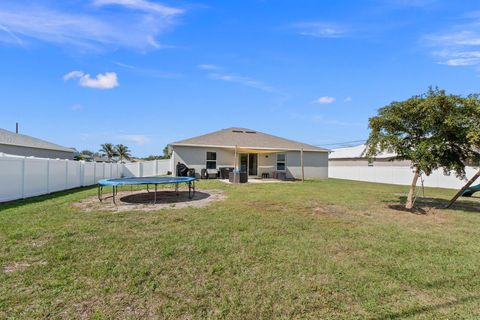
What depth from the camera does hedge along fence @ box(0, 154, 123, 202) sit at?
9508mm

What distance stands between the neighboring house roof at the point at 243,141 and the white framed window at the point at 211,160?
887 millimetres

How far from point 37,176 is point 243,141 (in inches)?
600

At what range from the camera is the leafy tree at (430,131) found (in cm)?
814

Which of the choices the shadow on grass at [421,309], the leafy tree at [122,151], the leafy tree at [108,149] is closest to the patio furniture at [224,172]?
the shadow on grass at [421,309]

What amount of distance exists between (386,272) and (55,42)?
16203 millimetres

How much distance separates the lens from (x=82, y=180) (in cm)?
1562

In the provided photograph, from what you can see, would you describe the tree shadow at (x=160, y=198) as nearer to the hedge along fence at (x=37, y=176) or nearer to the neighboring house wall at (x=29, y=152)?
the hedge along fence at (x=37, y=176)

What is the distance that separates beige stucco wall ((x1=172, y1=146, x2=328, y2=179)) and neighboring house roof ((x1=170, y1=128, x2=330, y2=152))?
1.58ft

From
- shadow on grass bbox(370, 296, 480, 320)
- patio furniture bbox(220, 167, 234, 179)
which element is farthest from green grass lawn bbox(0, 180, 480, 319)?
patio furniture bbox(220, 167, 234, 179)

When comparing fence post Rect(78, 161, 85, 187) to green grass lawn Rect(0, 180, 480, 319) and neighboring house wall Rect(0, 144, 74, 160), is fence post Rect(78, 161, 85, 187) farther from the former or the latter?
neighboring house wall Rect(0, 144, 74, 160)

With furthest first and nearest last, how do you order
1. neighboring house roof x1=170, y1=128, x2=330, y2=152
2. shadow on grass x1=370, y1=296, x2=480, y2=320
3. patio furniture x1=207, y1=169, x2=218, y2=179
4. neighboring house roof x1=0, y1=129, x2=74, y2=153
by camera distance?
neighboring house roof x1=0, y1=129, x2=74, y2=153 → neighboring house roof x1=170, y1=128, x2=330, y2=152 → patio furniture x1=207, y1=169, x2=218, y2=179 → shadow on grass x1=370, y1=296, x2=480, y2=320

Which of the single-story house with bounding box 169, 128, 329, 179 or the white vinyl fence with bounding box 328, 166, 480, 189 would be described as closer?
the white vinyl fence with bounding box 328, 166, 480, 189

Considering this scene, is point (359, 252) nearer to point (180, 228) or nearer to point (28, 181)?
point (180, 228)

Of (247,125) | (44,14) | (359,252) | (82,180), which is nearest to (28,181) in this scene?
(82,180)
